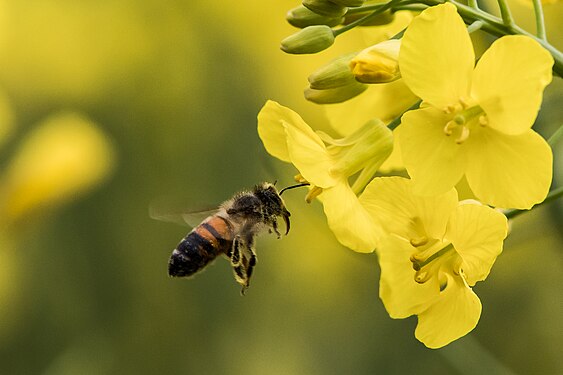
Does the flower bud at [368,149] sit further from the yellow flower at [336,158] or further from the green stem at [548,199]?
the green stem at [548,199]

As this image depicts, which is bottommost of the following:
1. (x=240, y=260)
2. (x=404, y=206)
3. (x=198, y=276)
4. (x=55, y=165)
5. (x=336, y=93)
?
(x=198, y=276)

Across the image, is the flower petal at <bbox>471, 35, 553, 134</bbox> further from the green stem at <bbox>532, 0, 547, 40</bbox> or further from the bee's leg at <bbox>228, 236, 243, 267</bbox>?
the bee's leg at <bbox>228, 236, 243, 267</bbox>

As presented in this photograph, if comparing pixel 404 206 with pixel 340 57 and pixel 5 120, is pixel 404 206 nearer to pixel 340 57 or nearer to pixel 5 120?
pixel 340 57

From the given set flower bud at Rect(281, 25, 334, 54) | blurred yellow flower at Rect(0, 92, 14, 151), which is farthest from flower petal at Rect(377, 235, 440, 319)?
blurred yellow flower at Rect(0, 92, 14, 151)

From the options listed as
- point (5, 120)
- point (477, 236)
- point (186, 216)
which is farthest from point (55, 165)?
point (477, 236)

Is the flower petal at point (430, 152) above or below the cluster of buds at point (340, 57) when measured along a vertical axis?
below

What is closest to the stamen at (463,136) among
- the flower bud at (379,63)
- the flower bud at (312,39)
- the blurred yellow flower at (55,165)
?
the flower bud at (379,63)
